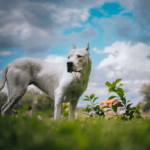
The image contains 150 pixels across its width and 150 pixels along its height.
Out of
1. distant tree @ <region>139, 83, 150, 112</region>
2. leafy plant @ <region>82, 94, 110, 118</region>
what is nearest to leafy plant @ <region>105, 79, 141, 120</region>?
leafy plant @ <region>82, 94, 110, 118</region>

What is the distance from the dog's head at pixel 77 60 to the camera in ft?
10.9

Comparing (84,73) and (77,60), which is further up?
(77,60)

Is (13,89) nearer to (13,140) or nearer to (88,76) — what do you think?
(88,76)

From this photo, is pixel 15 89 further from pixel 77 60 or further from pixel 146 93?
pixel 146 93

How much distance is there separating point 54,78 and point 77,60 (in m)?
1.34

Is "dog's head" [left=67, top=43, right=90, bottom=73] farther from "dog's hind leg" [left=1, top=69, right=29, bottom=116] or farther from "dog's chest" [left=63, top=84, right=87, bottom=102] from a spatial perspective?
"dog's hind leg" [left=1, top=69, right=29, bottom=116]

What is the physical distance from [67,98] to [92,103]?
85 cm

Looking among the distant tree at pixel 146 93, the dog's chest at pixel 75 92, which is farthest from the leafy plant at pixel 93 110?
the distant tree at pixel 146 93

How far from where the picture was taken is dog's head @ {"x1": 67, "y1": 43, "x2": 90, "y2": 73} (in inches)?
131

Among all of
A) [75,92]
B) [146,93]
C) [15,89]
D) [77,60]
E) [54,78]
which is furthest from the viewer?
[146,93]

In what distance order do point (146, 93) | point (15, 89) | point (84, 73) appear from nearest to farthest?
point (84, 73) < point (15, 89) < point (146, 93)

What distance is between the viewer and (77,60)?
344cm

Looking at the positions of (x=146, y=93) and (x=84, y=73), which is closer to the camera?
(x=84, y=73)

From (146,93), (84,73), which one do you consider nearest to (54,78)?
(84,73)
